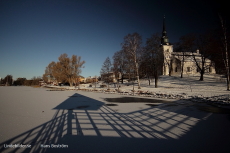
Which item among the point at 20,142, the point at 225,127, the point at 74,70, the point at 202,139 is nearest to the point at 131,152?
the point at 202,139

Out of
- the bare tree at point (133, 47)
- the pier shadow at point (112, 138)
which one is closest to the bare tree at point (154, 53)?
the bare tree at point (133, 47)

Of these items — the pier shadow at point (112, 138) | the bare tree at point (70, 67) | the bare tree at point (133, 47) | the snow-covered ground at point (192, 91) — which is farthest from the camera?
the bare tree at point (70, 67)

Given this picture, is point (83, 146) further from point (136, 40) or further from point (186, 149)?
point (136, 40)

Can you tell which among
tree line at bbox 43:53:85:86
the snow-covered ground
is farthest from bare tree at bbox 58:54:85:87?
the snow-covered ground

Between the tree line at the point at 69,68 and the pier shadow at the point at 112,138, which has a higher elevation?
the tree line at the point at 69,68

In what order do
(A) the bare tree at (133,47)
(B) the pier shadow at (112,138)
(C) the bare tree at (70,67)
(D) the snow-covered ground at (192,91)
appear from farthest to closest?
(C) the bare tree at (70,67) < (A) the bare tree at (133,47) < (D) the snow-covered ground at (192,91) < (B) the pier shadow at (112,138)

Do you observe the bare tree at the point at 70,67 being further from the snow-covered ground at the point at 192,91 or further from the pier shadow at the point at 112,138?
the pier shadow at the point at 112,138

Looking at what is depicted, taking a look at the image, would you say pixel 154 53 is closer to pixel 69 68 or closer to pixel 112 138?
pixel 112 138

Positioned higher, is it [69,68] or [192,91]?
[69,68]

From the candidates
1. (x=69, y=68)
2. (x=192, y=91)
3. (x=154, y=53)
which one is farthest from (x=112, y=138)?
(x=69, y=68)

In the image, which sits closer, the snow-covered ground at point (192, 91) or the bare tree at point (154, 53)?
the snow-covered ground at point (192, 91)

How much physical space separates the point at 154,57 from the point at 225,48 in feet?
37.5

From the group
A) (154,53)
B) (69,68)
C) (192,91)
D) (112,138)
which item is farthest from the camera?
(69,68)

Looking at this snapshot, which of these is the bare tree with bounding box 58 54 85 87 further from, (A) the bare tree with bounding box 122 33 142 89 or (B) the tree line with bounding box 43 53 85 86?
(A) the bare tree with bounding box 122 33 142 89
